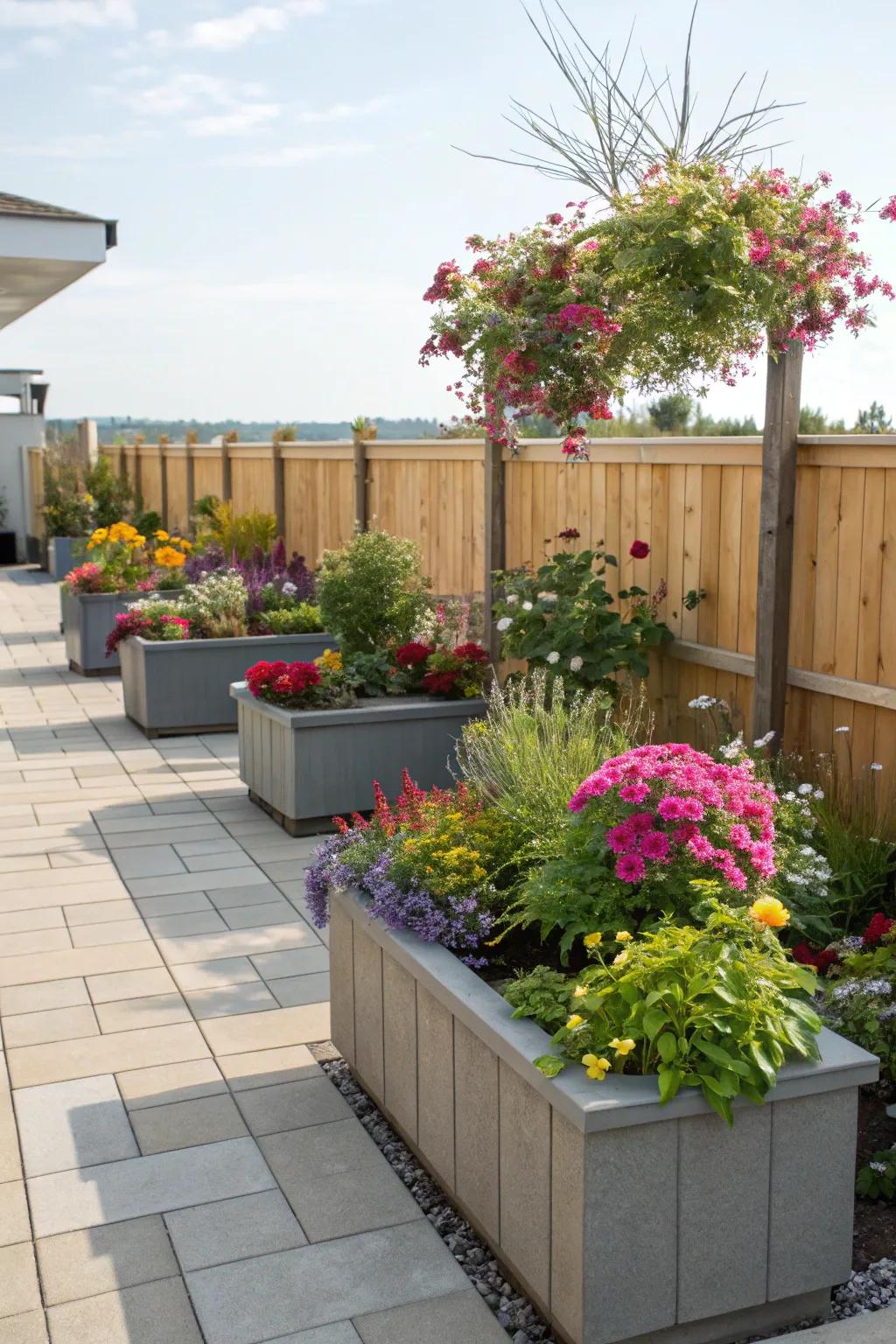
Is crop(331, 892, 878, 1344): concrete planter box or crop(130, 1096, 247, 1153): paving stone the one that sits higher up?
crop(331, 892, 878, 1344): concrete planter box

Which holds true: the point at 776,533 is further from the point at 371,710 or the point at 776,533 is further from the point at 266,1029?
the point at 266,1029

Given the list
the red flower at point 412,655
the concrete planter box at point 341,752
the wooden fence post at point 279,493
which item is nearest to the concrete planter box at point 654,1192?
the concrete planter box at point 341,752

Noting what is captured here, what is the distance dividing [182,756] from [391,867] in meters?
4.60

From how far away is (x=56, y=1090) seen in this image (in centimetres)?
343

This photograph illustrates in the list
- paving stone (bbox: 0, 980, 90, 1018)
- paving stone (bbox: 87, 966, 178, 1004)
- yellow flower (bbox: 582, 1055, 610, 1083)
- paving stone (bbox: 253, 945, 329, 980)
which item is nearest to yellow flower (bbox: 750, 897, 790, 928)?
yellow flower (bbox: 582, 1055, 610, 1083)

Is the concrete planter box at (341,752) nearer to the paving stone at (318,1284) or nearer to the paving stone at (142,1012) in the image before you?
the paving stone at (142,1012)

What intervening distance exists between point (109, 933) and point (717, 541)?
114 inches

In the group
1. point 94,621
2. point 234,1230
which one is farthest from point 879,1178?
point 94,621

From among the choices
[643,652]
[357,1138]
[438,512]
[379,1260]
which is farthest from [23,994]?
[438,512]

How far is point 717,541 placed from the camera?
5387mm

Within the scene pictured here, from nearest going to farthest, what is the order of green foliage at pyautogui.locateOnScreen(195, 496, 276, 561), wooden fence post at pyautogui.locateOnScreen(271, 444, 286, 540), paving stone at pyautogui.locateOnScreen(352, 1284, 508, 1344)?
paving stone at pyautogui.locateOnScreen(352, 1284, 508, 1344)
green foliage at pyautogui.locateOnScreen(195, 496, 276, 561)
wooden fence post at pyautogui.locateOnScreen(271, 444, 286, 540)

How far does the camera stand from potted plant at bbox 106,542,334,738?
322 inches

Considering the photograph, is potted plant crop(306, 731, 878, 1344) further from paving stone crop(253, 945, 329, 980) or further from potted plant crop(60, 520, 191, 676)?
potted plant crop(60, 520, 191, 676)

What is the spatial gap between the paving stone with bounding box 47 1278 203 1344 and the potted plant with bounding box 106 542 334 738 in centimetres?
580
